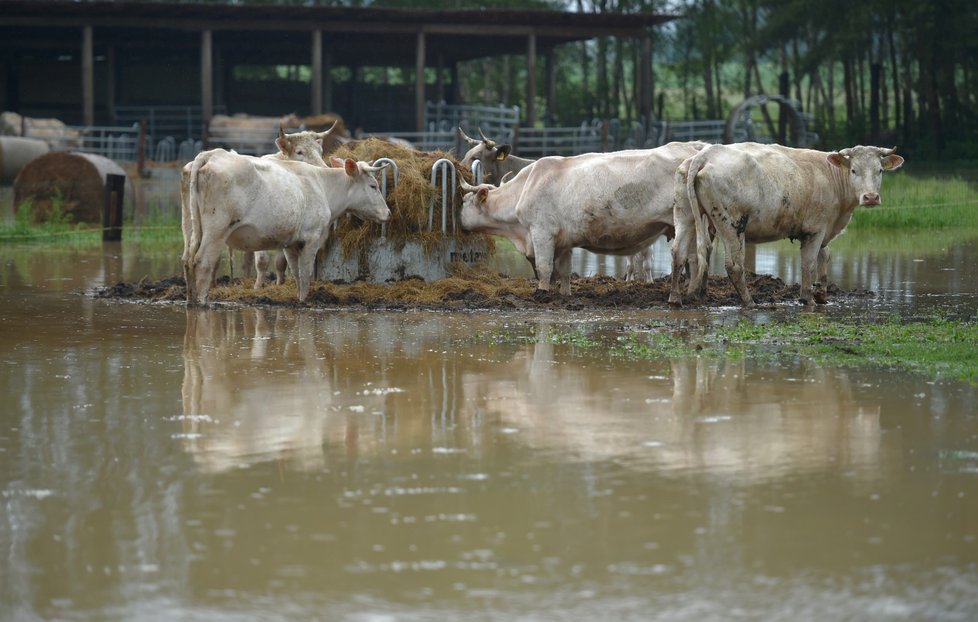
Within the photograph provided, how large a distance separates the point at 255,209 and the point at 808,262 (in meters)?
5.05

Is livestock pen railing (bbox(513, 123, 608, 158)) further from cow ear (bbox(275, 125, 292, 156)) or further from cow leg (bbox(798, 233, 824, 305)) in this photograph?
cow leg (bbox(798, 233, 824, 305))

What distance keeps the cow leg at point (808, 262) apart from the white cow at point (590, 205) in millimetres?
1286

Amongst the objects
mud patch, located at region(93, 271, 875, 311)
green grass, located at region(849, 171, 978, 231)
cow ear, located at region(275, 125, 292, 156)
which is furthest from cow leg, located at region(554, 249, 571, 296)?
green grass, located at region(849, 171, 978, 231)

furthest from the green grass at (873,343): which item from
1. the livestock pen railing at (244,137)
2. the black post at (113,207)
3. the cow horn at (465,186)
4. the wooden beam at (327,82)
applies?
the wooden beam at (327,82)

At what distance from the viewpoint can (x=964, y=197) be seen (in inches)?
1013

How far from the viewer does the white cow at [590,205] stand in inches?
537

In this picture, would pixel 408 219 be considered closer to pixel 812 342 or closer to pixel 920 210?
pixel 812 342

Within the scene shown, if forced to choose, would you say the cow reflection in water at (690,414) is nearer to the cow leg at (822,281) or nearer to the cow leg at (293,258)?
the cow leg at (822,281)

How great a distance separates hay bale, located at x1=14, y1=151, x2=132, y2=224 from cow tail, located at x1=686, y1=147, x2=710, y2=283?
12.7 meters

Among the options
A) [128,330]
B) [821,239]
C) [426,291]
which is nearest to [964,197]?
[821,239]

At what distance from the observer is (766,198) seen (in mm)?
12914

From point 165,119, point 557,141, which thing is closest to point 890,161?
point 557,141

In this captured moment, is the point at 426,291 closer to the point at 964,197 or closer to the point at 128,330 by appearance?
the point at 128,330

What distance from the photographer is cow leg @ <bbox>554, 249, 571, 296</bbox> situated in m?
14.0
